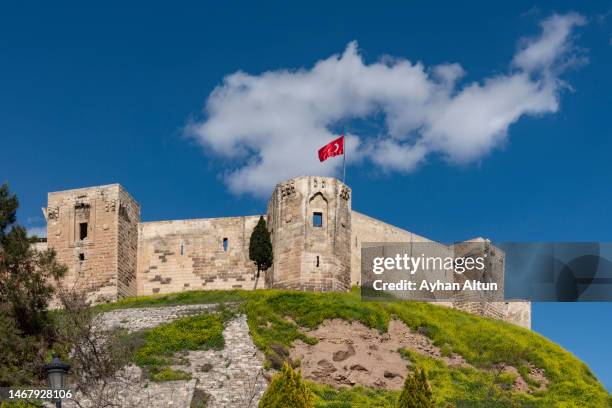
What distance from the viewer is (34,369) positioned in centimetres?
3750

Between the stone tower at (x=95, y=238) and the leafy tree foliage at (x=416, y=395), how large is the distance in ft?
85.0

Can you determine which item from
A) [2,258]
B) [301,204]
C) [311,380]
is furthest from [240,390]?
[301,204]

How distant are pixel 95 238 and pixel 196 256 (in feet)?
16.4

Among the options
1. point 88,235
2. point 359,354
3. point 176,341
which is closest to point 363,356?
point 359,354

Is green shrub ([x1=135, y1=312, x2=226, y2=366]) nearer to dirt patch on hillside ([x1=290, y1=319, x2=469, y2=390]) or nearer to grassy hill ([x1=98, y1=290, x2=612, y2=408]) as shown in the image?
grassy hill ([x1=98, y1=290, x2=612, y2=408])

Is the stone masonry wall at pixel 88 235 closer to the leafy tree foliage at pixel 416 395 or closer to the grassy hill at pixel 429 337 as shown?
the grassy hill at pixel 429 337

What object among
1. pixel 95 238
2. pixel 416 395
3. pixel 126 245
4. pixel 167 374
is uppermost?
pixel 95 238

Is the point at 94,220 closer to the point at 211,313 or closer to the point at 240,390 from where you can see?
the point at 211,313

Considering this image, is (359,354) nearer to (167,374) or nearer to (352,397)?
(352,397)

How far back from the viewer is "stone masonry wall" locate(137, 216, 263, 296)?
54.4 metres

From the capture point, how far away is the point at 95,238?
53312 millimetres

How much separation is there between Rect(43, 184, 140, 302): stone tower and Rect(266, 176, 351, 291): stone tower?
23.8ft

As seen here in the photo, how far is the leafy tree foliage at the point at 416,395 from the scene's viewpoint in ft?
93.5

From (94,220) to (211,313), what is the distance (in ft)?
36.7
